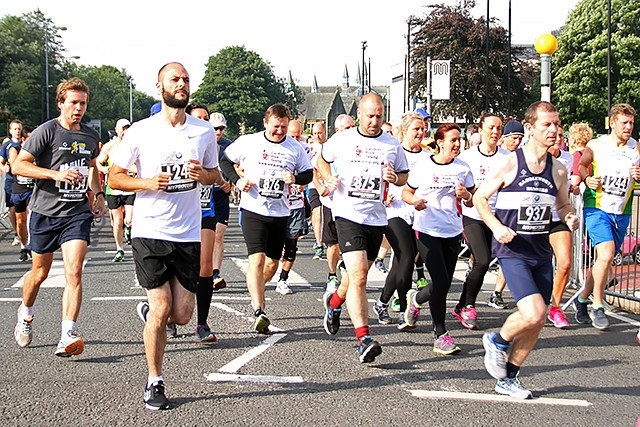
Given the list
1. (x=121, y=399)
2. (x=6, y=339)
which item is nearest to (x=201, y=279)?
(x=6, y=339)

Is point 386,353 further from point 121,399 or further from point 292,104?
point 292,104

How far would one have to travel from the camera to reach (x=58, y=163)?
6703 mm

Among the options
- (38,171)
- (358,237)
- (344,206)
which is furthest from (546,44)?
Answer: (38,171)

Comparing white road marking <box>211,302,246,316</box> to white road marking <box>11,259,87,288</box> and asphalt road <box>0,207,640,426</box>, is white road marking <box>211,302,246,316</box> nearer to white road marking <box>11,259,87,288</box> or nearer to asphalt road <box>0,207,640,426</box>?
asphalt road <box>0,207,640,426</box>

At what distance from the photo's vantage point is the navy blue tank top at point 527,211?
5715 millimetres

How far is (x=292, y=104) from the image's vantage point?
131125 millimetres

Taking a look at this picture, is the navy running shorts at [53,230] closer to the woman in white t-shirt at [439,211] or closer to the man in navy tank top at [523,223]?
the woman in white t-shirt at [439,211]

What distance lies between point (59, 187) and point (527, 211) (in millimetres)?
3656

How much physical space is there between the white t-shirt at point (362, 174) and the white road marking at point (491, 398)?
1.66 metres

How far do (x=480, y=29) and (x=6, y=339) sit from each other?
159 feet

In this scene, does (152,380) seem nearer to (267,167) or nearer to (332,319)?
(332,319)

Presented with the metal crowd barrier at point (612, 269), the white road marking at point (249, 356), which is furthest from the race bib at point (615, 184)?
the white road marking at point (249, 356)

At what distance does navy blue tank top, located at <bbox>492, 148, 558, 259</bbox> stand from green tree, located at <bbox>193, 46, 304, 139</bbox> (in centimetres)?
10721

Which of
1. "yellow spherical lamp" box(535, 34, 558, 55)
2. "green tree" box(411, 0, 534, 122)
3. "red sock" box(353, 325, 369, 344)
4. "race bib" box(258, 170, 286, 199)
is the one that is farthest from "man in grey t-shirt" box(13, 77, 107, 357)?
"green tree" box(411, 0, 534, 122)
